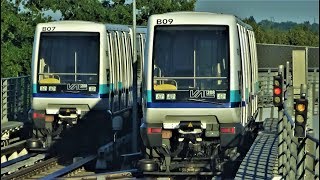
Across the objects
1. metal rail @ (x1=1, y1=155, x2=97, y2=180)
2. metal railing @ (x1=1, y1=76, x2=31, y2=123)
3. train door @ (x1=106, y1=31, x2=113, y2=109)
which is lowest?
metal rail @ (x1=1, y1=155, x2=97, y2=180)

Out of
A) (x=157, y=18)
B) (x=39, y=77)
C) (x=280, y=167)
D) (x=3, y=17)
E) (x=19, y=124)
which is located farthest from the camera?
(x=3, y=17)

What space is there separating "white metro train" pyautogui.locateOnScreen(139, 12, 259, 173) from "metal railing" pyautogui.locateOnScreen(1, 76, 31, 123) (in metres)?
7.56

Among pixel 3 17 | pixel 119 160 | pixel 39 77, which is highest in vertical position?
pixel 3 17

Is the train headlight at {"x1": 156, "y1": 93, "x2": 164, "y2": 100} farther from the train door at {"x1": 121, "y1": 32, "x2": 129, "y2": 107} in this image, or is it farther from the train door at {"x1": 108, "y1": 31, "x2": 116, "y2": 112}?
the train door at {"x1": 121, "y1": 32, "x2": 129, "y2": 107}

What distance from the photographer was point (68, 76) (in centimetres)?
2142

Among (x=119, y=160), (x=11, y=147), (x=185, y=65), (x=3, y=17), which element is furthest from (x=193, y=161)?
(x=3, y=17)

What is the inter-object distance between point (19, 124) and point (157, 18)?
26.7 feet

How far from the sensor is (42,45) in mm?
21078

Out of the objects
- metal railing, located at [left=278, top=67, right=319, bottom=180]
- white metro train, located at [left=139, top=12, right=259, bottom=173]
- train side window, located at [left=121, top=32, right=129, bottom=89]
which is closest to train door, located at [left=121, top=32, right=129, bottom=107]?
train side window, located at [left=121, top=32, right=129, bottom=89]

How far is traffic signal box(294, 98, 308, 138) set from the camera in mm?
11406

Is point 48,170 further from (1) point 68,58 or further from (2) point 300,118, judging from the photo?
(2) point 300,118

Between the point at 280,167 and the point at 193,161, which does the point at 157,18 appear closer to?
the point at 193,161

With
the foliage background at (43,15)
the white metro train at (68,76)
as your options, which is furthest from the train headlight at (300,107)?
the foliage background at (43,15)

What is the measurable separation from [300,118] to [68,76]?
10.5m
